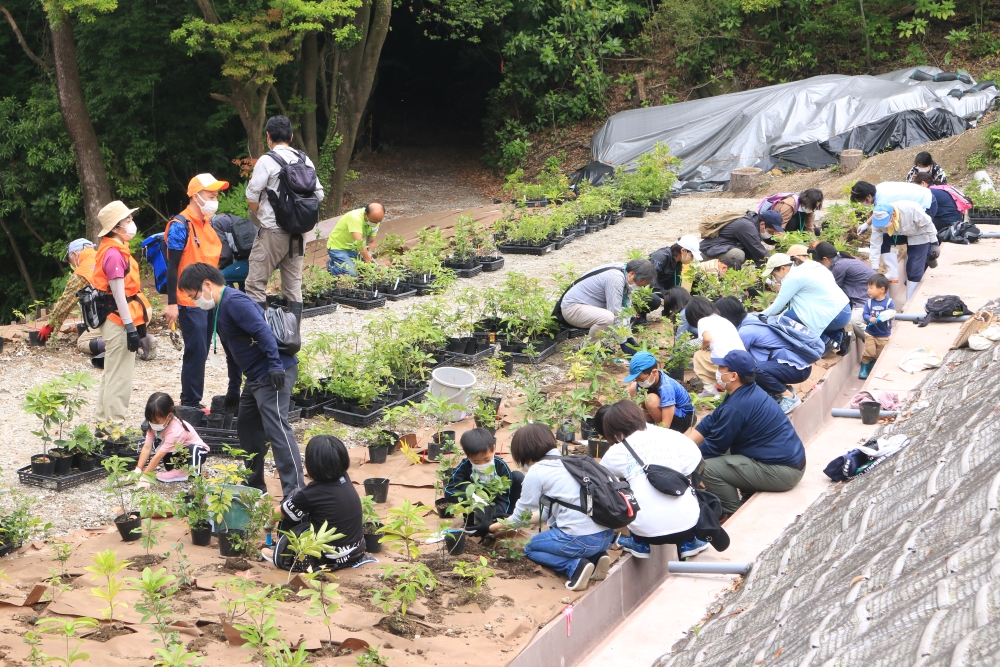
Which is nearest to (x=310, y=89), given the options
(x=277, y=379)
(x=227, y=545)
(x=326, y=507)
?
(x=277, y=379)

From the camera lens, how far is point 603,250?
520 inches

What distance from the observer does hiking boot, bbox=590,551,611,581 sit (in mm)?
4926

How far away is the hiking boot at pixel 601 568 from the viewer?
4926 millimetres

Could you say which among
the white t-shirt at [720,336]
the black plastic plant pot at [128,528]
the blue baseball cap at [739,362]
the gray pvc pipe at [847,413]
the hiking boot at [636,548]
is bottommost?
the gray pvc pipe at [847,413]

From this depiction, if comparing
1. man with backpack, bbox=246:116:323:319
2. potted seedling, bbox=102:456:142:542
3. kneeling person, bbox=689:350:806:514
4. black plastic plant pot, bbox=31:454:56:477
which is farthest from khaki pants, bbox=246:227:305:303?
kneeling person, bbox=689:350:806:514

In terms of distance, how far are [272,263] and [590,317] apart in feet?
9.06

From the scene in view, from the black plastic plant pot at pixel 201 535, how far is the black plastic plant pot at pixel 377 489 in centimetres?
103

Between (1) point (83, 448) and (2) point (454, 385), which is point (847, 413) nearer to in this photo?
(2) point (454, 385)

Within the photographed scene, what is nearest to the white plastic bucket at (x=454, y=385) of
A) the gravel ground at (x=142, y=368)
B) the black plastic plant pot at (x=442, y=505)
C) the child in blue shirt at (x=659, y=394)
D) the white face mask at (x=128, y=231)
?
the gravel ground at (x=142, y=368)

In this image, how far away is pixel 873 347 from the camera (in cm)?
874

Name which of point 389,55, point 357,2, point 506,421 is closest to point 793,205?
point 506,421

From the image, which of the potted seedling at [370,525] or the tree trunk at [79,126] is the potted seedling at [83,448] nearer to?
the potted seedling at [370,525]

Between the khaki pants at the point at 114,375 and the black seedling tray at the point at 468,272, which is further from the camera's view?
the black seedling tray at the point at 468,272

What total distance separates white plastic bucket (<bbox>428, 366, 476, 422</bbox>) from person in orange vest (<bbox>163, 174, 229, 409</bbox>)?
5.60 feet
